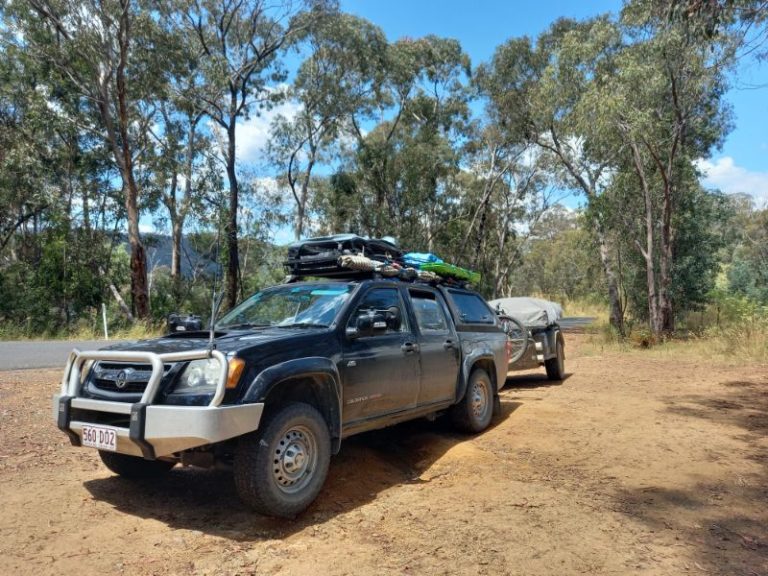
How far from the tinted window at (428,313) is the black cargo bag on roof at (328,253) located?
57 centimetres

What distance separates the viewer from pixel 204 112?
26000mm

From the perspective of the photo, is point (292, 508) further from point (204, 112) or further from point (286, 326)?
point (204, 112)

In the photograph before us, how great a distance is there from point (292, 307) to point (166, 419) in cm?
180

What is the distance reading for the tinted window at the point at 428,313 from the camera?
20.2ft

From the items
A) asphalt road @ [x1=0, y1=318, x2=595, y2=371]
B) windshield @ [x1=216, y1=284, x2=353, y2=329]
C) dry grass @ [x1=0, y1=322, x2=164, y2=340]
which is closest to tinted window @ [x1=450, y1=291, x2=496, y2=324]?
windshield @ [x1=216, y1=284, x2=353, y2=329]

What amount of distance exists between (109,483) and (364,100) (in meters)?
26.8

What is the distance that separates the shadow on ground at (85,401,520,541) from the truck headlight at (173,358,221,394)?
1004mm

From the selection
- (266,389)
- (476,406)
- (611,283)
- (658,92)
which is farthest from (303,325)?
(611,283)

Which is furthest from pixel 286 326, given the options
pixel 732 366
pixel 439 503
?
pixel 732 366

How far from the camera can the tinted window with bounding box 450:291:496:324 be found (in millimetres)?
7207

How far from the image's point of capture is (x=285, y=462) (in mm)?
4125

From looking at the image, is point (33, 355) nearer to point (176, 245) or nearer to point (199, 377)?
point (199, 377)

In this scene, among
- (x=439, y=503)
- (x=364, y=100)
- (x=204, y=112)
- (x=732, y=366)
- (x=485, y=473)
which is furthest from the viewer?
(x=364, y=100)

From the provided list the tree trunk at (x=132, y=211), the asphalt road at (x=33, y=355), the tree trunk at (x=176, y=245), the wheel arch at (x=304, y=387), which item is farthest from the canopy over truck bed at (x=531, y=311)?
the tree trunk at (x=176, y=245)
